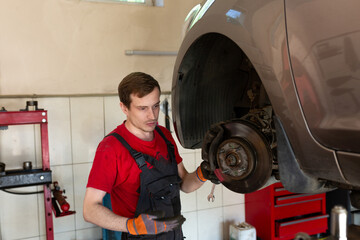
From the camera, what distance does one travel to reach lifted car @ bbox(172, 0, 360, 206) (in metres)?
0.63

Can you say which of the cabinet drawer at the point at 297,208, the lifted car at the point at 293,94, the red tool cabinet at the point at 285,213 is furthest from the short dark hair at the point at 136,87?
the cabinet drawer at the point at 297,208

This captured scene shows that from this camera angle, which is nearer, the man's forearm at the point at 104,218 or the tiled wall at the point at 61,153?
the man's forearm at the point at 104,218

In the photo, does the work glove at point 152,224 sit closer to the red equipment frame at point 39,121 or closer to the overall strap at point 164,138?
the overall strap at point 164,138

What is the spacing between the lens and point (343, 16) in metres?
0.60

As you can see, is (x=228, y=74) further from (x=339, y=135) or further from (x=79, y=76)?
(x=79, y=76)

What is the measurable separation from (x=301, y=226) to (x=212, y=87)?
152 cm

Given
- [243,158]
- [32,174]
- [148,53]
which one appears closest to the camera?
[243,158]

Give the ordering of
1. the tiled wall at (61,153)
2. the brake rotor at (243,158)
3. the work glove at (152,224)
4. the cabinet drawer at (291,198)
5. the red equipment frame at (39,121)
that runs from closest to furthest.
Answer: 1. the brake rotor at (243,158)
2. the work glove at (152,224)
3. the red equipment frame at (39,121)
4. the tiled wall at (61,153)
5. the cabinet drawer at (291,198)

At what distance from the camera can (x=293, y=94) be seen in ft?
2.33

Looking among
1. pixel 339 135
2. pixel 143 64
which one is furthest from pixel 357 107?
pixel 143 64

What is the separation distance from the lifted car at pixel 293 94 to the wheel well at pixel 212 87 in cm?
7

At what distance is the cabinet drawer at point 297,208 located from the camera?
227cm

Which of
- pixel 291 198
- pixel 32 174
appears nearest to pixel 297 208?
pixel 291 198

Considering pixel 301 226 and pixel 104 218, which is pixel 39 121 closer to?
pixel 104 218
